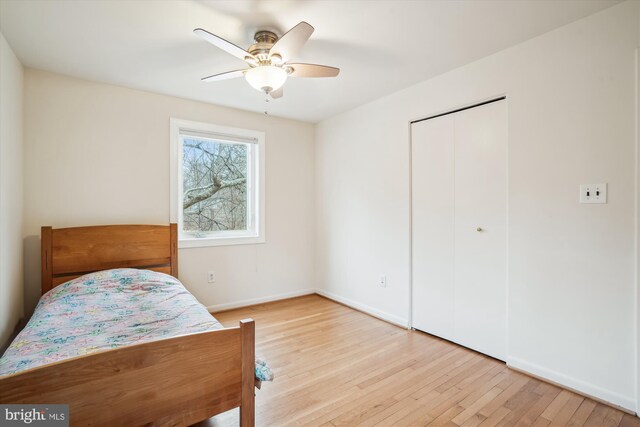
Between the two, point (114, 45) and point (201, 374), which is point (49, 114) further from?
point (201, 374)

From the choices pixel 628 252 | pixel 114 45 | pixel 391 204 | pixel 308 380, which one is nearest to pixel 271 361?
pixel 308 380

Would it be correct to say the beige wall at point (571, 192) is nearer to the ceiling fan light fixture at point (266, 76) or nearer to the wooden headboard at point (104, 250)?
the ceiling fan light fixture at point (266, 76)

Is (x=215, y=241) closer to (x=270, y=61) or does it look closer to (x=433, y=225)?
(x=270, y=61)

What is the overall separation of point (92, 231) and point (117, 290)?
721 mm

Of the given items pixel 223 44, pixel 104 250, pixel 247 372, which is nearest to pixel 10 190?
pixel 104 250

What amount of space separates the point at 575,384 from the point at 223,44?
298cm

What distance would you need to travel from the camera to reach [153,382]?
1140mm

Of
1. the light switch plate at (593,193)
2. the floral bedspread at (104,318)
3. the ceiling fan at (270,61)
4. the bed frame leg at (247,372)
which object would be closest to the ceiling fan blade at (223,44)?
the ceiling fan at (270,61)

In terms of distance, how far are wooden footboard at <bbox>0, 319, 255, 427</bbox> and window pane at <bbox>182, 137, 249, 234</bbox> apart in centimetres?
236

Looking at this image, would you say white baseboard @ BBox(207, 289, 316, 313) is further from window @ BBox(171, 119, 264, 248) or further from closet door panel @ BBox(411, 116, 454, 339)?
closet door panel @ BBox(411, 116, 454, 339)

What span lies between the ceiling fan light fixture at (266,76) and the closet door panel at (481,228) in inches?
61.8

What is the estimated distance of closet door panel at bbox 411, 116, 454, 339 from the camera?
2.63m

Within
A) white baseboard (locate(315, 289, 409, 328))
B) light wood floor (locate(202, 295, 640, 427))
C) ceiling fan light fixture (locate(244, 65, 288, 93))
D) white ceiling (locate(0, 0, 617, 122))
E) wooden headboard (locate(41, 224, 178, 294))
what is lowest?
light wood floor (locate(202, 295, 640, 427))

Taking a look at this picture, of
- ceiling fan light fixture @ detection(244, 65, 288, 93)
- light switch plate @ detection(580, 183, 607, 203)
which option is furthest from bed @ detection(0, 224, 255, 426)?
light switch plate @ detection(580, 183, 607, 203)
